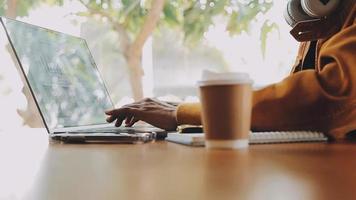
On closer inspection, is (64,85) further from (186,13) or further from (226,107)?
(186,13)

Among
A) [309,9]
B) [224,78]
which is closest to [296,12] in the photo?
[309,9]

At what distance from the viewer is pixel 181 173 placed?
550mm

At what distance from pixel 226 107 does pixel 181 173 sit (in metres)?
0.22

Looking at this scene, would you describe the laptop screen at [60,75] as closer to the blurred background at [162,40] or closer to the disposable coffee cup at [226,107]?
the disposable coffee cup at [226,107]

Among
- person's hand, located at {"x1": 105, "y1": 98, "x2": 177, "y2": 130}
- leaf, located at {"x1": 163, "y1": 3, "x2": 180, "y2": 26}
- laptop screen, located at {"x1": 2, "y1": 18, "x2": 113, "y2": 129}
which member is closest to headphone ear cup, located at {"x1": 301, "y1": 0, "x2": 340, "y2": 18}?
person's hand, located at {"x1": 105, "y1": 98, "x2": 177, "y2": 130}

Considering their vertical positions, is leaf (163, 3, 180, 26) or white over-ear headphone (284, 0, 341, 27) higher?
leaf (163, 3, 180, 26)

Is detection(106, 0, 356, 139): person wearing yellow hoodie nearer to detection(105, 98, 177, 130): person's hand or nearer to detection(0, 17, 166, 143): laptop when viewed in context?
detection(105, 98, 177, 130): person's hand

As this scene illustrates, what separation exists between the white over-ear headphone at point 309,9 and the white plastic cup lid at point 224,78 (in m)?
0.41

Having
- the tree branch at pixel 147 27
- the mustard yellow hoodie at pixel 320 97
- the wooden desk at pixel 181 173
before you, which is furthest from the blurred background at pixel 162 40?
the wooden desk at pixel 181 173

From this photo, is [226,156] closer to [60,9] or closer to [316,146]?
[316,146]

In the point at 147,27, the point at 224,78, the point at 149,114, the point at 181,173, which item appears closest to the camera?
the point at 181,173

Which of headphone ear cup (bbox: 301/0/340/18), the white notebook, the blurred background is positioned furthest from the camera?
the blurred background

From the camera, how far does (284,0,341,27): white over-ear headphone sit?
1.08 metres

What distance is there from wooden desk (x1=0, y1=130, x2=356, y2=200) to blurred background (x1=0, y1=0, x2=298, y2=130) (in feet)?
4.84
